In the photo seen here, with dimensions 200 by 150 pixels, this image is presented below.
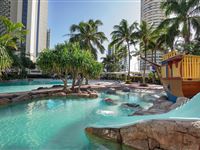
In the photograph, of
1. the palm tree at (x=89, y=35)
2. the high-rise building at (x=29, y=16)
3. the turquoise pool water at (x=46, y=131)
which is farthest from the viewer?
the high-rise building at (x=29, y=16)

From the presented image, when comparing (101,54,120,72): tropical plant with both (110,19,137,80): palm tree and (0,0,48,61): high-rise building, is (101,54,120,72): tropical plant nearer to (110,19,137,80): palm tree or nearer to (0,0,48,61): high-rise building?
(110,19,137,80): palm tree

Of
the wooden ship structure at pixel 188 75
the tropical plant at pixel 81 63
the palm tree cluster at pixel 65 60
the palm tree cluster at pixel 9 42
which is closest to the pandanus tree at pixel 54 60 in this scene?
the palm tree cluster at pixel 65 60

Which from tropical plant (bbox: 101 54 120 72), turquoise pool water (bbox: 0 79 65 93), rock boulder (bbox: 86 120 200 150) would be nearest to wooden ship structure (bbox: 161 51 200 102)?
rock boulder (bbox: 86 120 200 150)

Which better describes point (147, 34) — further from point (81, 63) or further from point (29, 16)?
point (29, 16)

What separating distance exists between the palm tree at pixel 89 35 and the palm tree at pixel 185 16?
1136cm

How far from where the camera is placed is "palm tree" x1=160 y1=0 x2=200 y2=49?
15.9m

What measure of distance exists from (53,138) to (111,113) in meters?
4.19

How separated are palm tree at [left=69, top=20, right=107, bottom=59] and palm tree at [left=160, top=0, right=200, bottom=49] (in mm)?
11356

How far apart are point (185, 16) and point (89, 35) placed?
13.2 meters

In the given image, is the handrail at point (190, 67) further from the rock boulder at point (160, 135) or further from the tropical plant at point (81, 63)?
the tropical plant at point (81, 63)

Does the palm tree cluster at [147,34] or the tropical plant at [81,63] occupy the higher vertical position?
the palm tree cluster at [147,34]

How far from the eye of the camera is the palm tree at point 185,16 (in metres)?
15.9

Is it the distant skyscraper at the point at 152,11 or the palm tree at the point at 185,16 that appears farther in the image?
the distant skyscraper at the point at 152,11

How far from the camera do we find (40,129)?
661 centimetres
